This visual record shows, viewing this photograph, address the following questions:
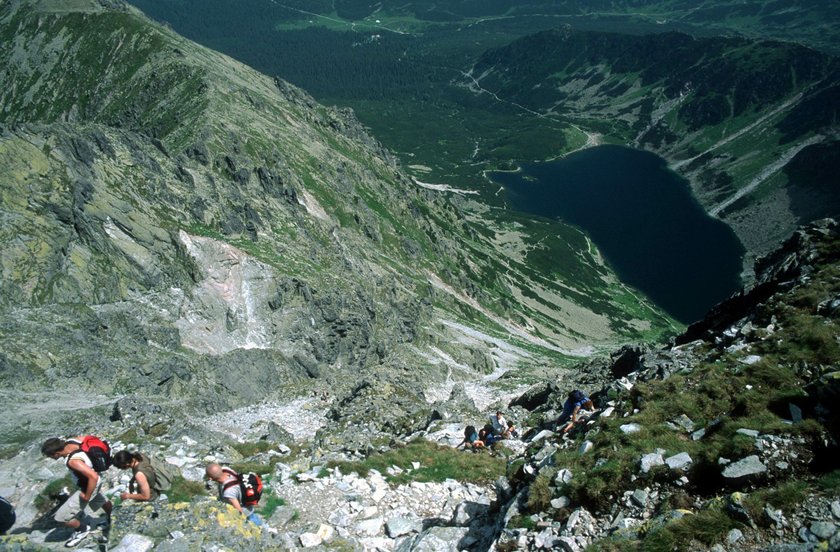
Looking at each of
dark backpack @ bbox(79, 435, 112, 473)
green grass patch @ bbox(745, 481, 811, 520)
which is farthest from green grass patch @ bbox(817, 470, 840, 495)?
dark backpack @ bbox(79, 435, 112, 473)

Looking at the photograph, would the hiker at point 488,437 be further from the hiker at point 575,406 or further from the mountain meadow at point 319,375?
the hiker at point 575,406

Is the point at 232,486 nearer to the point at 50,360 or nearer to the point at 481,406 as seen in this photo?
the point at 50,360

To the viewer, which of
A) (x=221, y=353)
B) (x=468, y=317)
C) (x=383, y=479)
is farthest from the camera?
(x=468, y=317)

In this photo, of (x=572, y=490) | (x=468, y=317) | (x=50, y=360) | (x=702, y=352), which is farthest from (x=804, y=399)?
(x=468, y=317)

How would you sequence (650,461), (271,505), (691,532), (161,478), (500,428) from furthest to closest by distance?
1. (500,428)
2. (271,505)
3. (161,478)
4. (650,461)
5. (691,532)

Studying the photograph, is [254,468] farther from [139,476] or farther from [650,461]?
[650,461]

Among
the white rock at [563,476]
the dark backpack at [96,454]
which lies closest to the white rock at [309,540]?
the dark backpack at [96,454]

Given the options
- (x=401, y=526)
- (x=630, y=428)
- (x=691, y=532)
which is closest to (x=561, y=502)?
(x=691, y=532)
